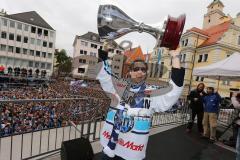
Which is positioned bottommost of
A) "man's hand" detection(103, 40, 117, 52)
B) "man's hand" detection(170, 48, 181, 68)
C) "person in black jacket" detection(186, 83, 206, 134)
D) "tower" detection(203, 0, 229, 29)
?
"person in black jacket" detection(186, 83, 206, 134)

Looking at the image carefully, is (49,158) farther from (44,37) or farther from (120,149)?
(44,37)

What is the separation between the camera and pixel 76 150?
3.50 m

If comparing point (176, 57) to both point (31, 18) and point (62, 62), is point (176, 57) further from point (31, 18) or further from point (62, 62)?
point (62, 62)

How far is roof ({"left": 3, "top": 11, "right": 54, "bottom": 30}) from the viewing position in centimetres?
4800

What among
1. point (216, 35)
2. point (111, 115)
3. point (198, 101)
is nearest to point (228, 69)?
point (198, 101)

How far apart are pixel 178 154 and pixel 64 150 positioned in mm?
2830

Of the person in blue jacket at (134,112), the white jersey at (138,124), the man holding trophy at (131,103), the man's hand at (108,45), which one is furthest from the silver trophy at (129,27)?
the white jersey at (138,124)

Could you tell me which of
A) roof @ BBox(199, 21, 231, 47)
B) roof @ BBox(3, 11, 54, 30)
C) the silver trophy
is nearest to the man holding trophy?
the silver trophy

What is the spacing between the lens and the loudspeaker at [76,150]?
3402mm

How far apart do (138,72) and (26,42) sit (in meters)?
51.6

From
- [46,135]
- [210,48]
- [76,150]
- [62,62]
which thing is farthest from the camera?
[62,62]

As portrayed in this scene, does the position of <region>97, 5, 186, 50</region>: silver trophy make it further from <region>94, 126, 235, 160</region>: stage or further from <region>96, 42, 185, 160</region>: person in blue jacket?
<region>94, 126, 235, 160</region>: stage

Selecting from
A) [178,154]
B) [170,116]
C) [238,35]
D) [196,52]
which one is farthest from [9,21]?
[178,154]

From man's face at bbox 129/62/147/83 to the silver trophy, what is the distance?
28 cm
